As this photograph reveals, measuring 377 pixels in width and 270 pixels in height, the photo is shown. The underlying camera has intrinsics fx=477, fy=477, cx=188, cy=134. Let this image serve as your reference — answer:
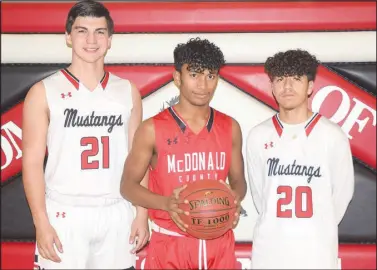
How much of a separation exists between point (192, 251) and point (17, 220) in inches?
46.1

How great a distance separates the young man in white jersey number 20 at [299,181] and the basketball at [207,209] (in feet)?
0.92

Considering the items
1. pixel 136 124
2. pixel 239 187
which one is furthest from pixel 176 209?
pixel 136 124

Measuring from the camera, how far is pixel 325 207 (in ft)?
7.40

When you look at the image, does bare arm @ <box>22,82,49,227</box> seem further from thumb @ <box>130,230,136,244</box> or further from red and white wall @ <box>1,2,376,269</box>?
red and white wall @ <box>1,2,376,269</box>

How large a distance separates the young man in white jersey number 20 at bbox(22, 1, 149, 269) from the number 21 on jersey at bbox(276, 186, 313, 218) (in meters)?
0.68

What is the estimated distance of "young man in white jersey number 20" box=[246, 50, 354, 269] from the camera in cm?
223

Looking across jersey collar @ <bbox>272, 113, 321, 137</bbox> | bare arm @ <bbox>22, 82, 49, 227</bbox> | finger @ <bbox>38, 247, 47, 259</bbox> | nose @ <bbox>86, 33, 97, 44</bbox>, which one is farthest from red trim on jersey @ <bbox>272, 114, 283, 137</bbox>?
finger @ <bbox>38, 247, 47, 259</bbox>

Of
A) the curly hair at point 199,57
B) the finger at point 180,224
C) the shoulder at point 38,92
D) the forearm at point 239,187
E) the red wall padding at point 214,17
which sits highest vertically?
the red wall padding at point 214,17

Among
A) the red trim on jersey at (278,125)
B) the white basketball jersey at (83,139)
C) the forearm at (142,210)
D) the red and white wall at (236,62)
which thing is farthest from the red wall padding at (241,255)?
the red trim on jersey at (278,125)

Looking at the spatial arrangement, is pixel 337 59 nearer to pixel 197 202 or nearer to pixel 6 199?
pixel 197 202

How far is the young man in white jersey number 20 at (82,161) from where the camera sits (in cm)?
220

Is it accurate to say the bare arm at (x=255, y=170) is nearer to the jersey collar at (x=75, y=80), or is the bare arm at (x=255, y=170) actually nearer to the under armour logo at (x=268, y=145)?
the under armour logo at (x=268, y=145)

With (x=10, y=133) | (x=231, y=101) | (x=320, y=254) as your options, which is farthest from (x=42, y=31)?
(x=320, y=254)

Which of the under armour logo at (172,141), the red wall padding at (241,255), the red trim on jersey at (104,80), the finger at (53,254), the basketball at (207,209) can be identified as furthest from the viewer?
the red wall padding at (241,255)
